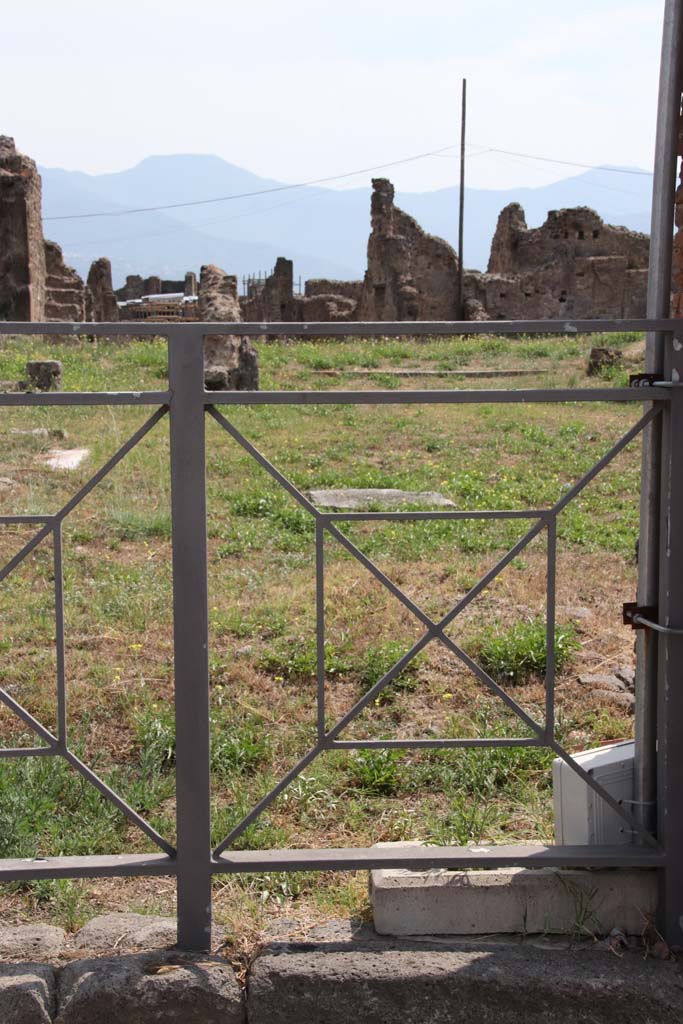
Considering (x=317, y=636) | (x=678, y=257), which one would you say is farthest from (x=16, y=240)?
(x=317, y=636)

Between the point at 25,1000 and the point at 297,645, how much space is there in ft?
8.24

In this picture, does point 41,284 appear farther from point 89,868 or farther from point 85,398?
point 89,868

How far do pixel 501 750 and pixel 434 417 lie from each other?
22.7 ft

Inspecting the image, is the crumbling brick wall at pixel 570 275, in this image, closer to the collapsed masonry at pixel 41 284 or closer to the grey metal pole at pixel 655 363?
the collapsed masonry at pixel 41 284

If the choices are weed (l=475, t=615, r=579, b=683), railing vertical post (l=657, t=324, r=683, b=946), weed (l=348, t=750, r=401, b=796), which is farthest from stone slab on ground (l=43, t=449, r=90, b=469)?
railing vertical post (l=657, t=324, r=683, b=946)

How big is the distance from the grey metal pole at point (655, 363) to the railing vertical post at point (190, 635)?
1.22 meters

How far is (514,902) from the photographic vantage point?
9.42 feet

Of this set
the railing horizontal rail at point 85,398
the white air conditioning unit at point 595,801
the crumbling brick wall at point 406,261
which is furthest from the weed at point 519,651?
the crumbling brick wall at point 406,261

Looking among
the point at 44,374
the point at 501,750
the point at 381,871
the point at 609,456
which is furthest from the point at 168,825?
the point at 44,374

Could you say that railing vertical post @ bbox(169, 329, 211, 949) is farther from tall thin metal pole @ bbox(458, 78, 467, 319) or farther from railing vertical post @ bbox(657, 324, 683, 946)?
tall thin metal pole @ bbox(458, 78, 467, 319)

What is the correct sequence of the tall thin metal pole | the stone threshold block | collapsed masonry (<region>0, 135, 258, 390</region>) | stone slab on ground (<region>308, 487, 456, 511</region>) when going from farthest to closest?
the tall thin metal pole < collapsed masonry (<region>0, 135, 258, 390</region>) < stone slab on ground (<region>308, 487, 456, 511</region>) < the stone threshold block

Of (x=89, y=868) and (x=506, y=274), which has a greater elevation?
(x=506, y=274)

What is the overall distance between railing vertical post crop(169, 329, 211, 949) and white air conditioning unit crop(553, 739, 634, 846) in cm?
106

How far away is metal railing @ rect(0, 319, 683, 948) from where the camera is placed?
266 centimetres
